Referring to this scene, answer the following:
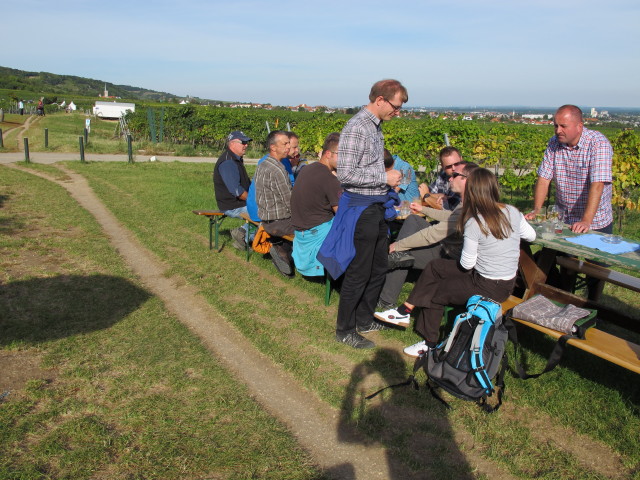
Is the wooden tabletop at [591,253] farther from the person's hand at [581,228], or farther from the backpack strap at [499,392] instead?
the backpack strap at [499,392]

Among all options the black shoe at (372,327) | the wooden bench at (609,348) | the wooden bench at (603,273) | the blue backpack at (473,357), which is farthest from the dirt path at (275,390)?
the wooden bench at (603,273)

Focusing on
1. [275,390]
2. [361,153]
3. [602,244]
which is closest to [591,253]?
[602,244]

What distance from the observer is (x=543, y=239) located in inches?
151

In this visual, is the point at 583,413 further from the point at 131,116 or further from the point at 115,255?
the point at 131,116

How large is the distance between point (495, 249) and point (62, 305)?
3792mm

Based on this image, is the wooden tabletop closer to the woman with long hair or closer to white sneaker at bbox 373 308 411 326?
the woman with long hair

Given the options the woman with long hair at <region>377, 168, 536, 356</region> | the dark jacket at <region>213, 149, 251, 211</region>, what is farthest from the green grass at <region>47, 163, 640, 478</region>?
the dark jacket at <region>213, 149, 251, 211</region>

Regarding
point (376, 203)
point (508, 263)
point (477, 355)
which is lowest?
point (477, 355)

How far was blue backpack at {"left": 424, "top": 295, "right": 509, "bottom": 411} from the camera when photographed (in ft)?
10.4

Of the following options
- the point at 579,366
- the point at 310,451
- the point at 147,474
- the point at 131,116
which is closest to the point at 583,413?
the point at 579,366

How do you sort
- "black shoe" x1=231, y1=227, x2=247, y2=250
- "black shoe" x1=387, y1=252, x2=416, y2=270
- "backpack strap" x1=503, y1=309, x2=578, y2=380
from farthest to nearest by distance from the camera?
"black shoe" x1=231, y1=227, x2=247, y2=250 → "black shoe" x1=387, y1=252, x2=416, y2=270 → "backpack strap" x1=503, y1=309, x2=578, y2=380

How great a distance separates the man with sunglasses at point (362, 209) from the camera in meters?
3.84

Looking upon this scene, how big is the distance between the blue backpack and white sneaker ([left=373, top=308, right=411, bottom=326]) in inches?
34.9

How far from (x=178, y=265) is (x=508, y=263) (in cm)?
393
